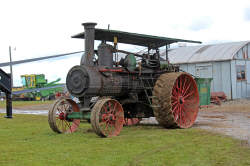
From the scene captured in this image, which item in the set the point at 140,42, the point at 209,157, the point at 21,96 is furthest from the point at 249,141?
the point at 21,96

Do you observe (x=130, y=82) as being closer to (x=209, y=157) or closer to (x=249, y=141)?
(x=249, y=141)

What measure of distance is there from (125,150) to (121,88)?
350cm

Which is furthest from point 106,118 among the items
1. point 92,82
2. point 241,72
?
point 241,72

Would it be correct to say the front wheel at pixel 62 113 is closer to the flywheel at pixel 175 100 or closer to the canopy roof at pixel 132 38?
the canopy roof at pixel 132 38

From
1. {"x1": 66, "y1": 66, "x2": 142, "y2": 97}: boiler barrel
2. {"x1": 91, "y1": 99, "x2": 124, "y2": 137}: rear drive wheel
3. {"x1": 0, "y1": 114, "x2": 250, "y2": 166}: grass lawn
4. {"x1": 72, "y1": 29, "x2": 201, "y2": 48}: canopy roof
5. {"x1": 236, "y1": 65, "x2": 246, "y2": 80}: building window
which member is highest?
{"x1": 72, "y1": 29, "x2": 201, "y2": 48}: canopy roof

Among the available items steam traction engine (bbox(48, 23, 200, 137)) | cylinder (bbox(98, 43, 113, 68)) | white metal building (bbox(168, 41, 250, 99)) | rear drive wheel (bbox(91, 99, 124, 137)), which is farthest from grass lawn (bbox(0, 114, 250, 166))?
white metal building (bbox(168, 41, 250, 99))

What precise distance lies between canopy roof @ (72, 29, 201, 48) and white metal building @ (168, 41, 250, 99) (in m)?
12.3

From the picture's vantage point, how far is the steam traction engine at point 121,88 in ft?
30.2

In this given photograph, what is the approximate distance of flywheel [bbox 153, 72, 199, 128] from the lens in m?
10.1

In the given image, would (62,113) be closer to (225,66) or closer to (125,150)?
(125,150)

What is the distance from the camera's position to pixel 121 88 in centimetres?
1023

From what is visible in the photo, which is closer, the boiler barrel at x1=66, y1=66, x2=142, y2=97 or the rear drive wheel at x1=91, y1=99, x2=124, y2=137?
the rear drive wheel at x1=91, y1=99, x2=124, y2=137

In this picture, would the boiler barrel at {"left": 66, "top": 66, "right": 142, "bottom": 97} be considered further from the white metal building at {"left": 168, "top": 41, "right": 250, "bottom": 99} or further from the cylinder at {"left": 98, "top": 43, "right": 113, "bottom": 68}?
the white metal building at {"left": 168, "top": 41, "right": 250, "bottom": 99}

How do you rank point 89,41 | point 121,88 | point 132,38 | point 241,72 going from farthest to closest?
point 241,72
point 132,38
point 121,88
point 89,41
